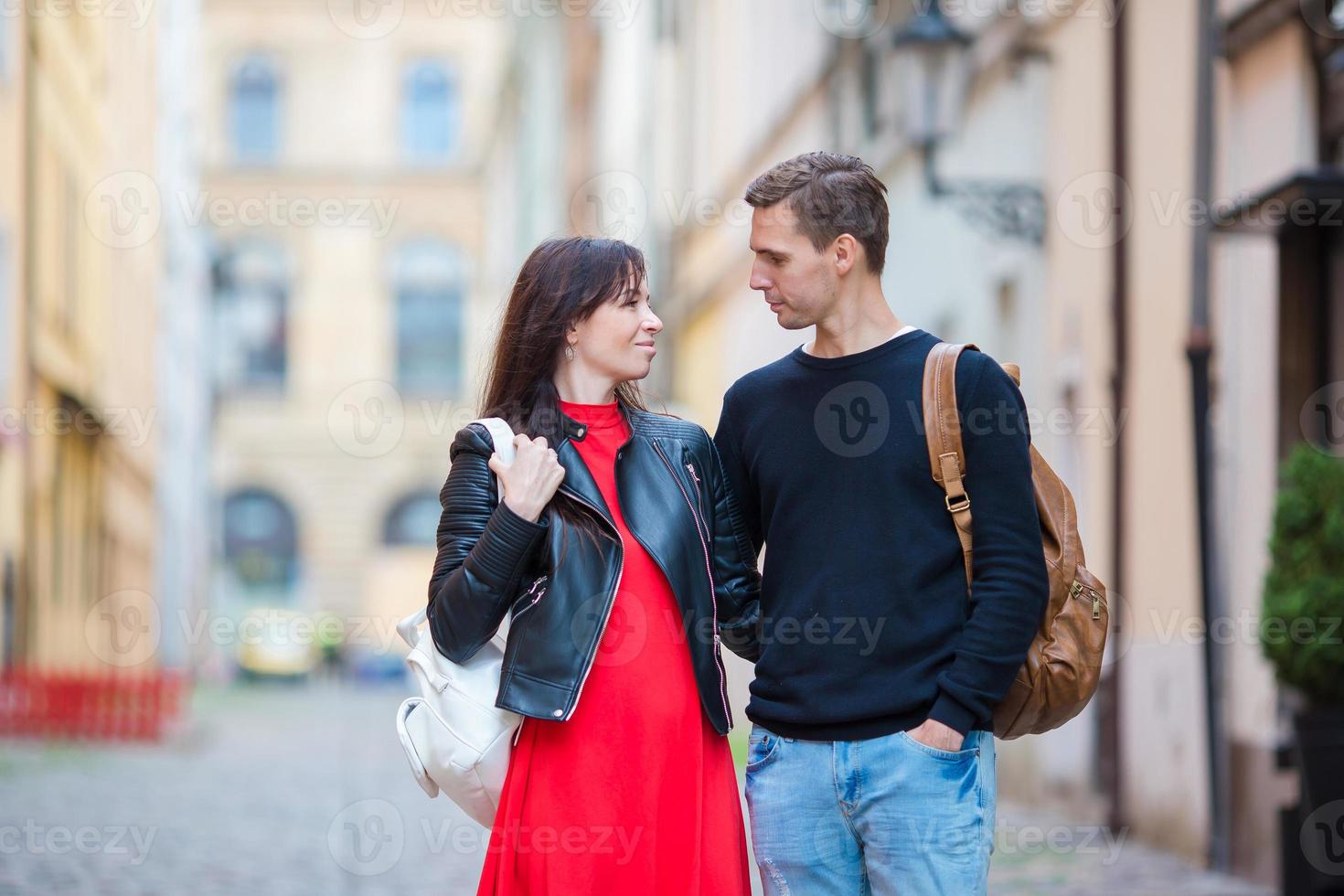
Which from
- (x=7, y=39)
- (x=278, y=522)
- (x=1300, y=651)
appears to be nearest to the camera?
(x=1300, y=651)

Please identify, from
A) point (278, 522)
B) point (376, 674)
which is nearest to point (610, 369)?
point (376, 674)

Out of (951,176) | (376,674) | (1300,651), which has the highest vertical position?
(951,176)

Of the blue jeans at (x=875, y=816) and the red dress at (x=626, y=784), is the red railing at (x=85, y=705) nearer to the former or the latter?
the red dress at (x=626, y=784)

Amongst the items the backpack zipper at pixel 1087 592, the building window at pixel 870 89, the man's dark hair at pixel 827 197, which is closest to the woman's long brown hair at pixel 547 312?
the man's dark hair at pixel 827 197

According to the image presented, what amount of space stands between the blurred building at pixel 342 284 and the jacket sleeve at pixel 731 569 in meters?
44.4

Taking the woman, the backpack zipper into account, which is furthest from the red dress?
the backpack zipper

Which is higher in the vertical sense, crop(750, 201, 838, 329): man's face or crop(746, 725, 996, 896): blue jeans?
crop(750, 201, 838, 329): man's face

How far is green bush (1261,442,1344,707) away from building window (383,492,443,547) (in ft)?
143

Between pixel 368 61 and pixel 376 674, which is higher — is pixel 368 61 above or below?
above

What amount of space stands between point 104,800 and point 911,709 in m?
11.0

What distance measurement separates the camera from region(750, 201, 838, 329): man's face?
343 cm

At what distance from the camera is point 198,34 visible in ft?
167

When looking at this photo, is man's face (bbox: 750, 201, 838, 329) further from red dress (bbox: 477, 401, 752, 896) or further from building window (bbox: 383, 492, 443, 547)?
building window (bbox: 383, 492, 443, 547)

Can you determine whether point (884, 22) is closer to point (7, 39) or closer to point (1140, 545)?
point (1140, 545)
